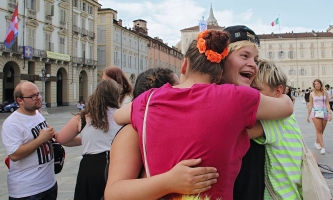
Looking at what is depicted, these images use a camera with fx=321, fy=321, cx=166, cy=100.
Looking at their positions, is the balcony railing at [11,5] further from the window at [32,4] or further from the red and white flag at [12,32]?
the red and white flag at [12,32]

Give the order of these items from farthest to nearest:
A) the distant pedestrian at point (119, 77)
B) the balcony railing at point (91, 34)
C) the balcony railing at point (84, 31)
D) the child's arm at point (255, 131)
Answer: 1. the balcony railing at point (91, 34)
2. the balcony railing at point (84, 31)
3. the distant pedestrian at point (119, 77)
4. the child's arm at point (255, 131)

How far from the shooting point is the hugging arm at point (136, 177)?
1.23 meters

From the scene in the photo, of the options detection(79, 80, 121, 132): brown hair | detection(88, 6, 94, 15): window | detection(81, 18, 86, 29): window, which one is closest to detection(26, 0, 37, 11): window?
detection(81, 18, 86, 29): window

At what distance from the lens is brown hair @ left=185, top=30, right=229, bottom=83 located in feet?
4.54

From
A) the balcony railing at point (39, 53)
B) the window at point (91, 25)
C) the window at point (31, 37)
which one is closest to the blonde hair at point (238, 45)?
the balcony railing at point (39, 53)

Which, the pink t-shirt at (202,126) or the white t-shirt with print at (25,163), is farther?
the white t-shirt with print at (25,163)

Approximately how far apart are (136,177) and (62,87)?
3847 cm

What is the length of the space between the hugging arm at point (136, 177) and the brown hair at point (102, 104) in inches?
58.2

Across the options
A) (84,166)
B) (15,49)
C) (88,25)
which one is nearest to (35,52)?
(15,49)

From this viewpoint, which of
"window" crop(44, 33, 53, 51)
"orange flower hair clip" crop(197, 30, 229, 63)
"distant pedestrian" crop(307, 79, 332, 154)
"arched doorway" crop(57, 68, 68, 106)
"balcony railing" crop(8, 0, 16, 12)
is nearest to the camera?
"orange flower hair clip" crop(197, 30, 229, 63)

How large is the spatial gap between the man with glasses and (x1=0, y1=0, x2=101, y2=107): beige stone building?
93.7ft

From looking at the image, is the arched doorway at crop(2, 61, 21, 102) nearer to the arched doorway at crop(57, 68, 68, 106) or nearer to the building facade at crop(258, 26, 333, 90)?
the arched doorway at crop(57, 68, 68, 106)

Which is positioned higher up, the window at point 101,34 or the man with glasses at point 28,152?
the window at point 101,34

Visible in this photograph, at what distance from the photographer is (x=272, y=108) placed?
1429 millimetres
